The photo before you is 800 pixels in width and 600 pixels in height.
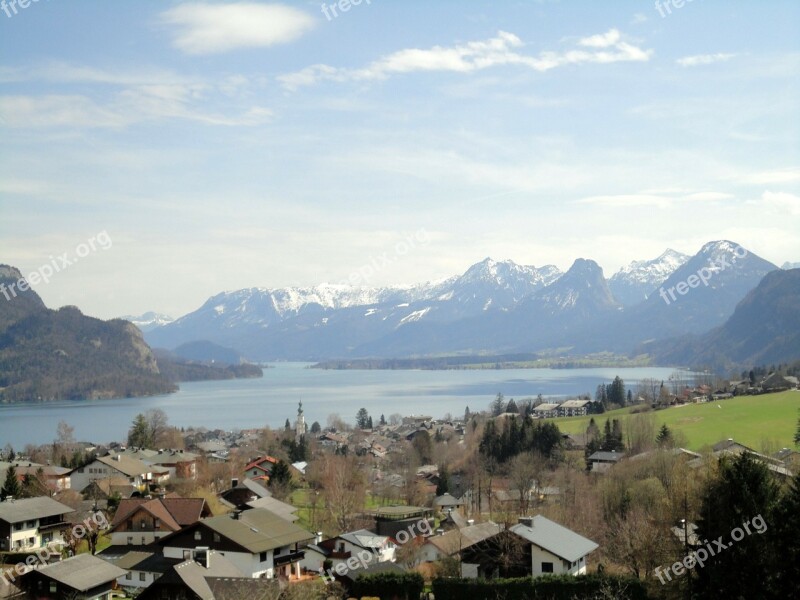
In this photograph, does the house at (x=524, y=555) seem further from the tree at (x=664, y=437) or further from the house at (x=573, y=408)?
the house at (x=573, y=408)

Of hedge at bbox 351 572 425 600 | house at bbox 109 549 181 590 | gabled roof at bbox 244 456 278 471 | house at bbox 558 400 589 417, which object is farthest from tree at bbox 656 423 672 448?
house at bbox 109 549 181 590

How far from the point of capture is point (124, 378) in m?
170

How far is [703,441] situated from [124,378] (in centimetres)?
14357

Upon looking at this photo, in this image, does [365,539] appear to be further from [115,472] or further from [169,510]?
[115,472]

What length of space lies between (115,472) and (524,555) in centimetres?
2658

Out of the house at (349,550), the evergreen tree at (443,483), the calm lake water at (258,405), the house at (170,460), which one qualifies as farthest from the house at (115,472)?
the calm lake water at (258,405)

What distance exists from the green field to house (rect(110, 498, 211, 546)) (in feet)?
98.4

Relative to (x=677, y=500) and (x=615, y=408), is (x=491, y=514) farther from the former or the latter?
(x=615, y=408)

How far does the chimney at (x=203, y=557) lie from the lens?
20.9 meters

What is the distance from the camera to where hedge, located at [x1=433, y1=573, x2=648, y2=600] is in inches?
815

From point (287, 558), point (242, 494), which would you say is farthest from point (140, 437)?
point (287, 558)

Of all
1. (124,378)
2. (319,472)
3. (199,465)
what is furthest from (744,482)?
(124,378)

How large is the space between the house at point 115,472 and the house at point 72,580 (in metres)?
21.0

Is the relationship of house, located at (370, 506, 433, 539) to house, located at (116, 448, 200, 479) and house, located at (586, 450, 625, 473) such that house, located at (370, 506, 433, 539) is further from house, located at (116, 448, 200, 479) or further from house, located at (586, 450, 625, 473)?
house, located at (116, 448, 200, 479)
